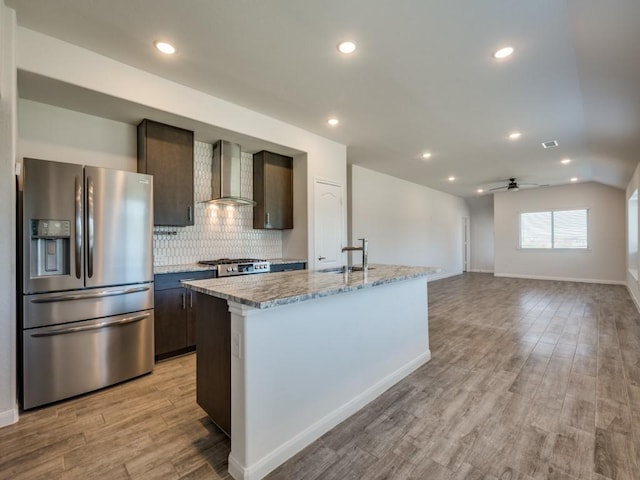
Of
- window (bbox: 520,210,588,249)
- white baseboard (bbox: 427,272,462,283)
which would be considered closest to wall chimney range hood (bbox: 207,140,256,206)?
white baseboard (bbox: 427,272,462,283)

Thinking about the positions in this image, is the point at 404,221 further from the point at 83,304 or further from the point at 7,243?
the point at 7,243

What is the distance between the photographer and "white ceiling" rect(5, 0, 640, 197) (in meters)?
2.07

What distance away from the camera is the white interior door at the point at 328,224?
14.9ft

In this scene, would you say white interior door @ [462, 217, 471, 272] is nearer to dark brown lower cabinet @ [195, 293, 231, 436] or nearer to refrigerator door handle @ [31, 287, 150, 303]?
refrigerator door handle @ [31, 287, 150, 303]

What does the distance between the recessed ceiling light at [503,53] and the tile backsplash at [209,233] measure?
3.20 metres

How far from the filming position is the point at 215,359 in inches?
73.6

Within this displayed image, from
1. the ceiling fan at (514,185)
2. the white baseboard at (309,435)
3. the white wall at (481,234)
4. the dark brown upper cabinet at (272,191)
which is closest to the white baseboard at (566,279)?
the white wall at (481,234)

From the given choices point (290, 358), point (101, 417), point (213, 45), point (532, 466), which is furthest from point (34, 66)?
point (532, 466)

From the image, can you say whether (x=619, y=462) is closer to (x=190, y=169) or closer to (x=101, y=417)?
(x=101, y=417)

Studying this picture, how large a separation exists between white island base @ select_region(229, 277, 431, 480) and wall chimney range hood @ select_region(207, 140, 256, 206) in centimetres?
242

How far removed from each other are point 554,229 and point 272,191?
8836 mm

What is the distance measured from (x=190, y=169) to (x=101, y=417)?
2473 mm

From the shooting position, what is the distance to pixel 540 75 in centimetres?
286

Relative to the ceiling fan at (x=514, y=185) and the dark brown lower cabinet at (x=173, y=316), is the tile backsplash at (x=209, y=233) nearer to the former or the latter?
the dark brown lower cabinet at (x=173, y=316)
